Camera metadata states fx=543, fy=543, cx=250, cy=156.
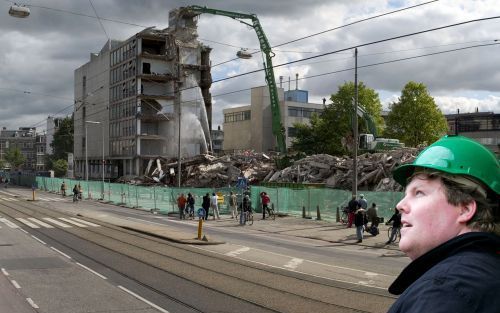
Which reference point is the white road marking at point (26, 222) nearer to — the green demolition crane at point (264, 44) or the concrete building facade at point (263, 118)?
the green demolition crane at point (264, 44)

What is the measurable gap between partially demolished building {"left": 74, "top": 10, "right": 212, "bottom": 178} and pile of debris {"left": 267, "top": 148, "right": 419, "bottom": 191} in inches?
1199

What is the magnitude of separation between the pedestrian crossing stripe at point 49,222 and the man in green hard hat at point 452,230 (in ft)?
86.6

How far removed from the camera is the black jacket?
1.53 meters

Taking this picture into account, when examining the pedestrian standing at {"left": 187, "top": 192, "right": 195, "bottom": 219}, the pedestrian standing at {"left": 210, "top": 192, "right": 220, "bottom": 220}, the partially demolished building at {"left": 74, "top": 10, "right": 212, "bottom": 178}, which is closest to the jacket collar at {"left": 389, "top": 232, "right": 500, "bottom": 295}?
the pedestrian standing at {"left": 210, "top": 192, "right": 220, "bottom": 220}

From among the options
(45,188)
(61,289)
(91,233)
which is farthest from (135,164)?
(61,289)

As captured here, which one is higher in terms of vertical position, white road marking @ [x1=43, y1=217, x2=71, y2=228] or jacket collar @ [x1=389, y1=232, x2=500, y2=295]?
jacket collar @ [x1=389, y1=232, x2=500, y2=295]

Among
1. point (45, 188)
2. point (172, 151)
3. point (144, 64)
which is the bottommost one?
point (45, 188)

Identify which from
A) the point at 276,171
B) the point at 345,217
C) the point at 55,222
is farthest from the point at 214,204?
the point at 276,171

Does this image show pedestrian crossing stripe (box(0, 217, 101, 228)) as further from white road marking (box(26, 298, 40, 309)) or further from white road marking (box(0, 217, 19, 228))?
white road marking (box(26, 298, 40, 309))

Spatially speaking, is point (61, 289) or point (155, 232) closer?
point (61, 289)

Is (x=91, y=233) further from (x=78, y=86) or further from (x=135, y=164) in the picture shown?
(x=78, y=86)

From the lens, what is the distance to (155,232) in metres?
23.6

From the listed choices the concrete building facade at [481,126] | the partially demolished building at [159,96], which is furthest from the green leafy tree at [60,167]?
the concrete building facade at [481,126]

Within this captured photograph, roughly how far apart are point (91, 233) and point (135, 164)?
58.4m
